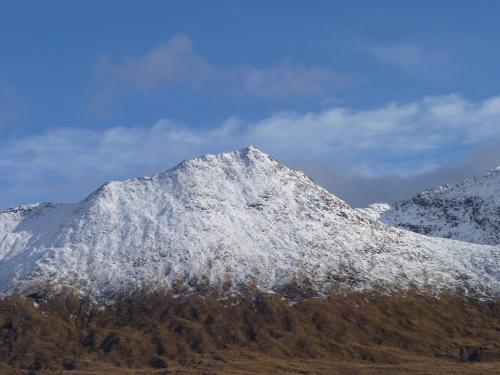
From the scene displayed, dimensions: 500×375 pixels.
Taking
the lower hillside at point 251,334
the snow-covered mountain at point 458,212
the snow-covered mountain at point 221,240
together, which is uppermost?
the snow-covered mountain at point 458,212

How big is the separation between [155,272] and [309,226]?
3092cm

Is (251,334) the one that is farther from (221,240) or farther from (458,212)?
(458,212)

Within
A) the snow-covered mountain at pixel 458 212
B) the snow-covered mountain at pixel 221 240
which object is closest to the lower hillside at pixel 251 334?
the snow-covered mountain at pixel 221 240

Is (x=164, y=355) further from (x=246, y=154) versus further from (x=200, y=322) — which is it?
(x=246, y=154)

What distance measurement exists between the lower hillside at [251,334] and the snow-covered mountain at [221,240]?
608 centimetres

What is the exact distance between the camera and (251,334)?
108 m

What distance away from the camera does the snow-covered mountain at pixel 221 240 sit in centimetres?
12450

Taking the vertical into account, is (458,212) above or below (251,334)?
above

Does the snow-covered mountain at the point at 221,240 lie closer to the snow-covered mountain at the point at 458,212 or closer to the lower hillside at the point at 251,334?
the lower hillside at the point at 251,334

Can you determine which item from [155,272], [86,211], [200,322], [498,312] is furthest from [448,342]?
[86,211]

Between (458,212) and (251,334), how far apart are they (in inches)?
3622

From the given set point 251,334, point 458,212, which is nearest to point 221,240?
point 251,334

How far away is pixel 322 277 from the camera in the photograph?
124m

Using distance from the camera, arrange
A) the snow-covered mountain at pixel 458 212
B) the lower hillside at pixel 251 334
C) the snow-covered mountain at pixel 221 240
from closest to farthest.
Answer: the lower hillside at pixel 251 334 < the snow-covered mountain at pixel 221 240 < the snow-covered mountain at pixel 458 212
